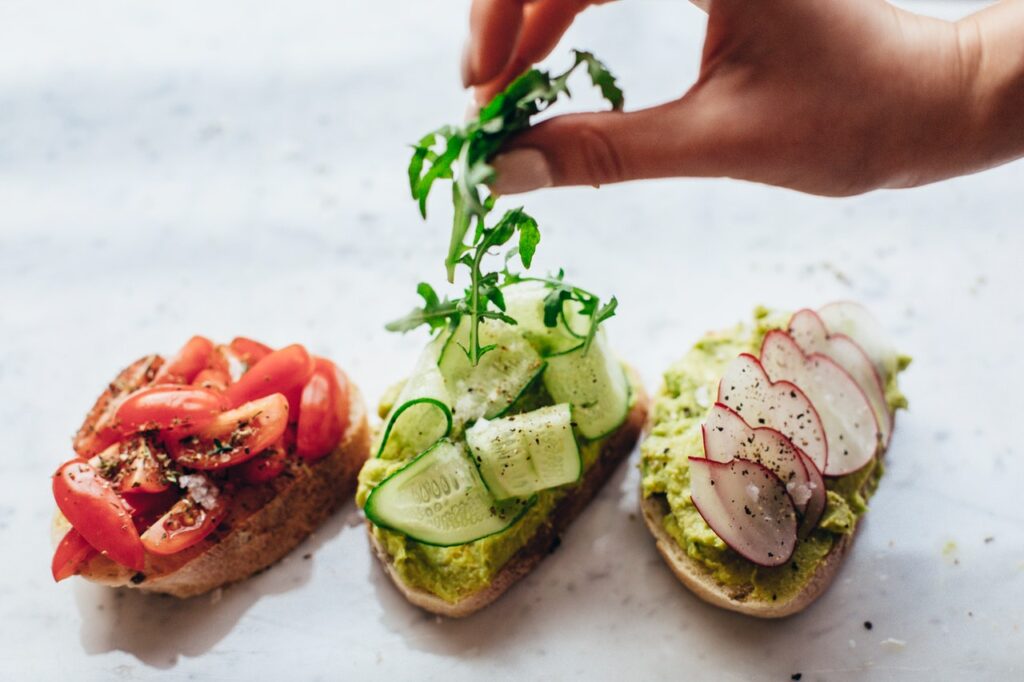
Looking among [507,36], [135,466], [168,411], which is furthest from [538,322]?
[135,466]

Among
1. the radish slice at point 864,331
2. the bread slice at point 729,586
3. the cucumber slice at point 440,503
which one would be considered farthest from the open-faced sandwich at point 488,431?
the radish slice at point 864,331

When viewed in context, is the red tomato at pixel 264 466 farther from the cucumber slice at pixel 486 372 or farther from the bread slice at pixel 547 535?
the cucumber slice at pixel 486 372

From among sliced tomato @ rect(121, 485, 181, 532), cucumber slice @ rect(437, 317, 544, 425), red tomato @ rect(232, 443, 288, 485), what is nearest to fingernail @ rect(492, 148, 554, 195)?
→ cucumber slice @ rect(437, 317, 544, 425)

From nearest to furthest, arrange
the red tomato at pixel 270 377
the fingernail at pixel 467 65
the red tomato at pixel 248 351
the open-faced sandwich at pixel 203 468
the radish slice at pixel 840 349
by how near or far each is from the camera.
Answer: the fingernail at pixel 467 65 → the open-faced sandwich at pixel 203 468 → the red tomato at pixel 270 377 → the radish slice at pixel 840 349 → the red tomato at pixel 248 351

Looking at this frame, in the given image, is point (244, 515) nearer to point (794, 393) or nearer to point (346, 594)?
point (346, 594)

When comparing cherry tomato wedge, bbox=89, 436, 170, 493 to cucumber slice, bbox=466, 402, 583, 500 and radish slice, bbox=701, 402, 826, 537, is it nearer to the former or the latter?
cucumber slice, bbox=466, 402, 583, 500

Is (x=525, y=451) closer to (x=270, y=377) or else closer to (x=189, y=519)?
(x=270, y=377)
